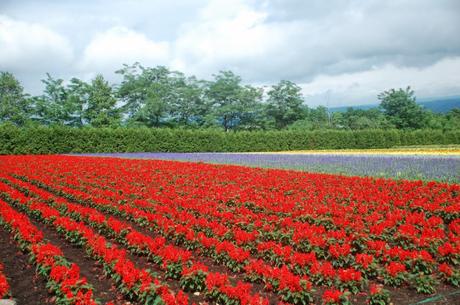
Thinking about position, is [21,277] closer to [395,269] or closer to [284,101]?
[395,269]

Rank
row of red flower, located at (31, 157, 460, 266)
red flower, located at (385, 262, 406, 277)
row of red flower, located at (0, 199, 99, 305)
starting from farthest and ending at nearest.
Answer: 1. row of red flower, located at (31, 157, 460, 266)
2. red flower, located at (385, 262, 406, 277)
3. row of red flower, located at (0, 199, 99, 305)

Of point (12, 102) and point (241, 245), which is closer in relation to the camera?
point (241, 245)

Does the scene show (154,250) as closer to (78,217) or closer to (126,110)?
(78,217)

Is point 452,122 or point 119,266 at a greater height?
point 452,122

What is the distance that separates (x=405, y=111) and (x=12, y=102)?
69589 mm

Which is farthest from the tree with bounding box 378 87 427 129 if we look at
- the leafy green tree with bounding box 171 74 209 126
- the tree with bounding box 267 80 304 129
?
the leafy green tree with bounding box 171 74 209 126

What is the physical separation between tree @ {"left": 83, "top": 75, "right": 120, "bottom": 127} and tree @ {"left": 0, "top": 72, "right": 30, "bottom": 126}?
7962mm

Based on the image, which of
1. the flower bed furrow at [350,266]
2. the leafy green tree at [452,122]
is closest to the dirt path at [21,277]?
the flower bed furrow at [350,266]

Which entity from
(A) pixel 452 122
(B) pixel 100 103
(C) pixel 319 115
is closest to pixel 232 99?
Result: (B) pixel 100 103

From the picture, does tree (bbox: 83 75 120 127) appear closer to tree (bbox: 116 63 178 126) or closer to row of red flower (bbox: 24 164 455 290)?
tree (bbox: 116 63 178 126)

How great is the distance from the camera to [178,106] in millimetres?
63719

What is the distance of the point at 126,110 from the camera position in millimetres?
60562

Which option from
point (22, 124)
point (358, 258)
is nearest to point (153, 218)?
point (358, 258)

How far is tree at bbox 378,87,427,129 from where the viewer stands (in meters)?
78.8
